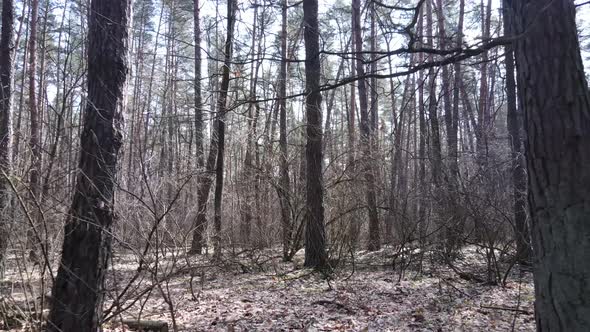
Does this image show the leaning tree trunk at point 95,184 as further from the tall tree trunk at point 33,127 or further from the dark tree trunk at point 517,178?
the dark tree trunk at point 517,178

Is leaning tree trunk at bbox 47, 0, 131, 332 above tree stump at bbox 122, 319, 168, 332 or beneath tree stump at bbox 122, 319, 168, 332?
above

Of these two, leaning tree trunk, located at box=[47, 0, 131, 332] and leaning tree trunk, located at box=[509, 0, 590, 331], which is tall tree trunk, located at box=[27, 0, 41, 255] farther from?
leaning tree trunk, located at box=[509, 0, 590, 331]

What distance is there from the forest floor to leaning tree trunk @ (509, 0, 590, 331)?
2572mm

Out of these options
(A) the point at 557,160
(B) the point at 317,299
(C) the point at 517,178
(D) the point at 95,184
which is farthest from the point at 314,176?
(A) the point at 557,160

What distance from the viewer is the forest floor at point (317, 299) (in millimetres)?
4914

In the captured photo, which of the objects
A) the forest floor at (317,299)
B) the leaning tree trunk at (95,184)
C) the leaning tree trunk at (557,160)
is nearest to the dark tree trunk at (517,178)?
the forest floor at (317,299)

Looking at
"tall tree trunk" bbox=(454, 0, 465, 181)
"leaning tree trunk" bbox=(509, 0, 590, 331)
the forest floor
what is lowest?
the forest floor

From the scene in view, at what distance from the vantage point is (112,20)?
4086 mm

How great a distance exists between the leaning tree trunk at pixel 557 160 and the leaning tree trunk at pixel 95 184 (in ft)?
10.7

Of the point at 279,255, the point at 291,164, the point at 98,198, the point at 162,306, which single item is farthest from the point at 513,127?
the point at 98,198

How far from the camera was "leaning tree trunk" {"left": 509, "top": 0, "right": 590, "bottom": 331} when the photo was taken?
2.12 metres

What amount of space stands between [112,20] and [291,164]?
5821mm

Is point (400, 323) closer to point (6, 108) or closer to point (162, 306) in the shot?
point (162, 306)

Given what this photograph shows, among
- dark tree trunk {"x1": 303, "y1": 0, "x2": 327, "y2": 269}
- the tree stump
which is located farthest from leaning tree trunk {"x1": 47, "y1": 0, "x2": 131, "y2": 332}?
dark tree trunk {"x1": 303, "y1": 0, "x2": 327, "y2": 269}
